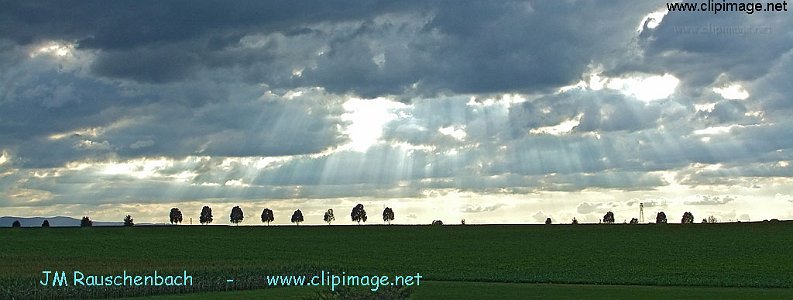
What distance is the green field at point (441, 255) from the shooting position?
186 feet

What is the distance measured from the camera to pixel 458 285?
56.8 meters

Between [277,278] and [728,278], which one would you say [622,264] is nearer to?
[728,278]

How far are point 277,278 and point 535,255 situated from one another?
37036 mm

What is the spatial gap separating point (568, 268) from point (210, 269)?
97.4ft

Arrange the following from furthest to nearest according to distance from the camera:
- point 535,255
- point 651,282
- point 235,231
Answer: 1. point 235,231
2. point 535,255
3. point 651,282

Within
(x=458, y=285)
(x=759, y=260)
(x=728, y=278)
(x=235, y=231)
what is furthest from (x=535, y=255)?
(x=235, y=231)

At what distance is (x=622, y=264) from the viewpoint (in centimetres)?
7800

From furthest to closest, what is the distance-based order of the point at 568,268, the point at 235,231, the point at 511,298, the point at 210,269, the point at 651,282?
the point at 235,231 < the point at 568,268 < the point at 651,282 < the point at 210,269 < the point at 511,298

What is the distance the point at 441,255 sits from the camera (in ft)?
302

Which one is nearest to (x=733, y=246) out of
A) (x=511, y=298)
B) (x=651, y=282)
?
(x=651, y=282)

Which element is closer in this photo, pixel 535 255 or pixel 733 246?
pixel 535 255

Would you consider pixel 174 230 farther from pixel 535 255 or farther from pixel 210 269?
pixel 210 269

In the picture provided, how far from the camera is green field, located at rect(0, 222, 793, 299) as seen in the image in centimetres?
5656

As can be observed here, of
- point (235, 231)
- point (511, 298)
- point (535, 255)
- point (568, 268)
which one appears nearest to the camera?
point (511, 298)
